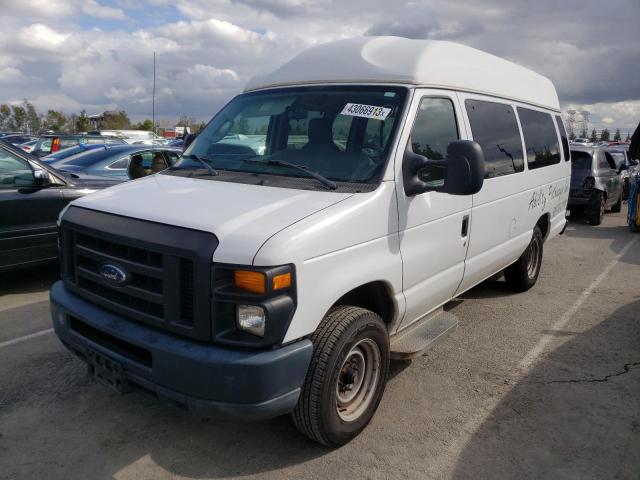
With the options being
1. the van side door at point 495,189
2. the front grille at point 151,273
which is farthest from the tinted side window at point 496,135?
the front grille at point 151,273

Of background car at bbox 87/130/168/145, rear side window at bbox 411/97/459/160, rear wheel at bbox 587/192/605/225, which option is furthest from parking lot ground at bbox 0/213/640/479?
background car at bbox 87/130/168/145

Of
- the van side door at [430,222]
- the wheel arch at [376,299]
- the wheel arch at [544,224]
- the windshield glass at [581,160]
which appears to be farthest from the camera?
the windshield glass at [581,160]

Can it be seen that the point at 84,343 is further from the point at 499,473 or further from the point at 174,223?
the point at 499,473

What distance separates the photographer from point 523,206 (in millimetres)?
5465

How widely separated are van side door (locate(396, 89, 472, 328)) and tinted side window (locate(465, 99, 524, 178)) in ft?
1.08

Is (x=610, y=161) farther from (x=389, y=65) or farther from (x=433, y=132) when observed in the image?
(x=389, y=65)

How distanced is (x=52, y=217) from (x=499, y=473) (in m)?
5.42

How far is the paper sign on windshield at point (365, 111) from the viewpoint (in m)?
3.65

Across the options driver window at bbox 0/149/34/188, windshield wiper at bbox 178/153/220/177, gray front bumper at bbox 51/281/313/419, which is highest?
windshield wiper at bbox 178/153/220/177

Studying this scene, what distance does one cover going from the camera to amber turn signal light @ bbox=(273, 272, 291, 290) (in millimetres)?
2629

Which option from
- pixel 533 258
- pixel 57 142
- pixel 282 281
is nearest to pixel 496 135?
pixel 533 258

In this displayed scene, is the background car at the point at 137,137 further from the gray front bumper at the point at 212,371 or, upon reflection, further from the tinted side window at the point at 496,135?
the gray front bumper at the point at 212,371

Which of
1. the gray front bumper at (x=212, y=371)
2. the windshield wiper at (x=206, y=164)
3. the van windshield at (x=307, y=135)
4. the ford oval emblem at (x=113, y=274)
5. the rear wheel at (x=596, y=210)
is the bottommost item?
the rear wheel at (x=596, y=210)

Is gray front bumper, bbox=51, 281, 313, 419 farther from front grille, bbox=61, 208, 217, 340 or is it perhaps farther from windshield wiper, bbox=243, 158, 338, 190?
windshield wiper, bbox=243, 158, 338, 190
